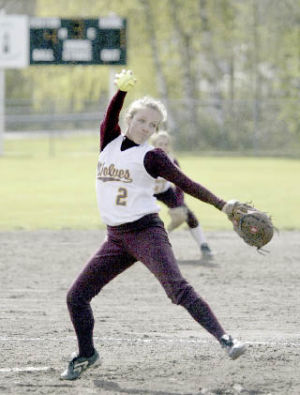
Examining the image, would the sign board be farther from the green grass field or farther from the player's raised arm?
the player's raised arm

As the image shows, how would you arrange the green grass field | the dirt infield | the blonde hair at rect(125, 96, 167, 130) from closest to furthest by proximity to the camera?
1. the dirt infield
2. the blonde hair at rect(125, 96, 167, 130)
3. the green grass field

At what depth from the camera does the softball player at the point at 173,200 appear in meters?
10.6

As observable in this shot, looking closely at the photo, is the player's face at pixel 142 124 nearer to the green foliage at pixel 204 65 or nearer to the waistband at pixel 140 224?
the waistband at pixel 140 224

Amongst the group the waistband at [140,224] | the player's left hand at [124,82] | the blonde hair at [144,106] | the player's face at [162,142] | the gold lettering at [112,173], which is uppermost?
the player's left hand at [124,82]

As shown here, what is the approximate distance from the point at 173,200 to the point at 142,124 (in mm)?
5278

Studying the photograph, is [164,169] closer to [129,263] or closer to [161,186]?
[129,263]

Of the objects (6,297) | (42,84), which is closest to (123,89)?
(6,297)

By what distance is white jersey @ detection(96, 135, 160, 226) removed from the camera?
18.9ft

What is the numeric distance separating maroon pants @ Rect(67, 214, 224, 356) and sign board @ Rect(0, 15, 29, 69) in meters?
27.5

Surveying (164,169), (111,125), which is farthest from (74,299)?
(111,125)

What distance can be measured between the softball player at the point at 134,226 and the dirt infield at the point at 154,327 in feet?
0.98

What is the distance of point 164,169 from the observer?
571cm

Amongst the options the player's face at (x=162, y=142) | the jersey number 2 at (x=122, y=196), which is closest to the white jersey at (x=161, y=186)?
the player's face at (x=162, y=142)

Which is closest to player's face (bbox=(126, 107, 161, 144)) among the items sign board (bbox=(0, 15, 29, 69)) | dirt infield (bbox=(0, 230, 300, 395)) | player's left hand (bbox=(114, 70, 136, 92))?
Answer: player's left hand (bbox=(114, 70, 136, 92))
